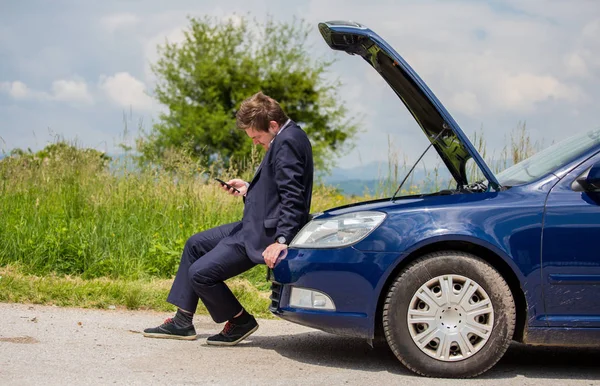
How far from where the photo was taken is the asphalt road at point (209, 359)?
4.71 metres

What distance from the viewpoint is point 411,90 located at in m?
5.28

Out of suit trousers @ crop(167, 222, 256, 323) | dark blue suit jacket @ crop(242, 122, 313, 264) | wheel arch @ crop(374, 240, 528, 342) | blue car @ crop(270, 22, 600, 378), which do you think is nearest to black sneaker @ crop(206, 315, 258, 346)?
suit trousers @ crop(167, 222, 256, 323)

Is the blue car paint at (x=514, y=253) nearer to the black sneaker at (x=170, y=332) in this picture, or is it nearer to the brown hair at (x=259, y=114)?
the brown hair at (x=259, y=114)

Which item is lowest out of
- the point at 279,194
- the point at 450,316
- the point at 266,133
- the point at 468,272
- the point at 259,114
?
the point at 450,316

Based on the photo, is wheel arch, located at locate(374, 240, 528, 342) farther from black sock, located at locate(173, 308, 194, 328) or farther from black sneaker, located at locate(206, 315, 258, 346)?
black sock, located at locate(173, 308, 194, 328)

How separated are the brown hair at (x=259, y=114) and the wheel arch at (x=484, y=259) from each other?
1.39 meters

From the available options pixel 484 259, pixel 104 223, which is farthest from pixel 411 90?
pixel 104 223

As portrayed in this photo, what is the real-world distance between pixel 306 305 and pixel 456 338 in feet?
3.04

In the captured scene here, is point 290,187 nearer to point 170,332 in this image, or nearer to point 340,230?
point 340,230

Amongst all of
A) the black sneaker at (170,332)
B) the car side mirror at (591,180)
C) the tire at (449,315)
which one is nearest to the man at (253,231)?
the black sneaker at (170,332)

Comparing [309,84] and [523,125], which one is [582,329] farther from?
[309,84]

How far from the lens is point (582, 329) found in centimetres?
479

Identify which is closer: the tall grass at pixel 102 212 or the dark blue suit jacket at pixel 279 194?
the dark blue suit jacket at pixel 279 194

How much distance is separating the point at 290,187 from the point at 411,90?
102 centimetres
